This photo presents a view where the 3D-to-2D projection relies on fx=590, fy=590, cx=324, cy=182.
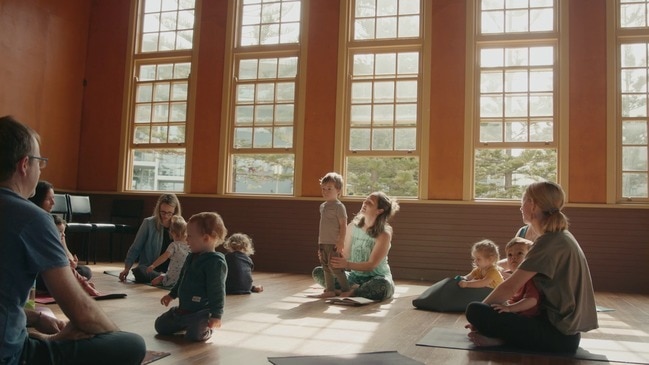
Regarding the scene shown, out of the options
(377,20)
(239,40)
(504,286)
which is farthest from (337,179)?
(239,40)

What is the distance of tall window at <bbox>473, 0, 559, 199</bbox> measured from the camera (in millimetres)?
7711

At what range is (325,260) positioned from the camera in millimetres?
5527

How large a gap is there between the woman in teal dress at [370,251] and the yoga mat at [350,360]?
2230mm

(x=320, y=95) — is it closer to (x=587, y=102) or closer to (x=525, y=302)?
(x=587, y=102)

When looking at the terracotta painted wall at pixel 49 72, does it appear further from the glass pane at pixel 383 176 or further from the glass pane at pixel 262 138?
the glass pane at pixel 383 176

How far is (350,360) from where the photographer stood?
2895 mm

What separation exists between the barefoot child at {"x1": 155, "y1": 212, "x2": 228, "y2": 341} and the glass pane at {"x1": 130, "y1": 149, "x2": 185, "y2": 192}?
5.96 meters

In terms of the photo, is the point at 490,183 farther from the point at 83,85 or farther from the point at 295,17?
the point at 83,85

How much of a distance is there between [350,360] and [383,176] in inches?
215

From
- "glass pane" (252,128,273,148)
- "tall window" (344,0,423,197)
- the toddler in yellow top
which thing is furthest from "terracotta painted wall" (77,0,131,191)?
the toddler in yellow top

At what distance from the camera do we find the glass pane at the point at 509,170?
7693mm

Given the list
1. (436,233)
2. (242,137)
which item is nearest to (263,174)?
(242,137)

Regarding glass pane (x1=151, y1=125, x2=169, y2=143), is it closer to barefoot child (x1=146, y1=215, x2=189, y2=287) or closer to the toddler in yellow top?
barefoot child (x1=146, y1=215, x2=189, y2=287)

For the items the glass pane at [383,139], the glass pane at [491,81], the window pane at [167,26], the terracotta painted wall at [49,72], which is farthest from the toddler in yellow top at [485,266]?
the terracotta painted wall at [49,72]
